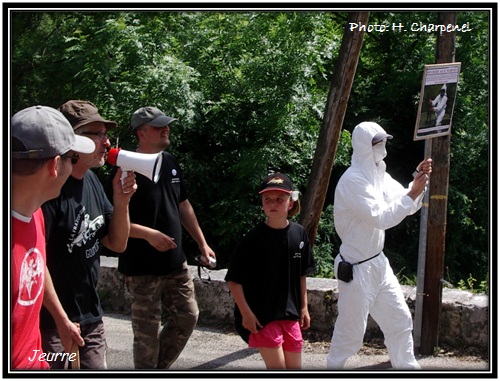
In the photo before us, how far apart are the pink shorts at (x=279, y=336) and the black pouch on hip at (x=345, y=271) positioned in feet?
2.99

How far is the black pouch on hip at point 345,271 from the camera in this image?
6062 millimetres

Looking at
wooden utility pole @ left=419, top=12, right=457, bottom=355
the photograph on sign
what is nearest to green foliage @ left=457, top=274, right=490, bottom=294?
wooden utility pole @ left=419, top=12, right=457, bottom=355

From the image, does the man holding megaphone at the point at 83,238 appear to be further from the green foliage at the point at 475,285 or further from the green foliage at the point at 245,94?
the green foliage at the point at 245,94

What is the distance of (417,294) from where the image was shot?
7367 mm

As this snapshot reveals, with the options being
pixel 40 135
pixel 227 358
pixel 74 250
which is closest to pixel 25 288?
pixel 40 135

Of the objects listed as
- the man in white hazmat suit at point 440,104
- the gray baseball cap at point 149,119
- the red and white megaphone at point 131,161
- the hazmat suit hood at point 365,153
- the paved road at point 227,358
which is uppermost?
the man in white hazmat suit at point 440,104

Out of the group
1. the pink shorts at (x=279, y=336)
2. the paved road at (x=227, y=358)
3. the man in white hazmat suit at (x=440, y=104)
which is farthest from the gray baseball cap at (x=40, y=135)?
the man in white hazmat suit at (x=440, y=104)

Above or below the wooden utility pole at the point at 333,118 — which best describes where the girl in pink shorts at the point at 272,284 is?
below

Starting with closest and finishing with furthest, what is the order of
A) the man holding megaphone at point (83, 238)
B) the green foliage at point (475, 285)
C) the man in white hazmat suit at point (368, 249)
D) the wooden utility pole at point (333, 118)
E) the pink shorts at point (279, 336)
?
1. the man holding megaphone at point (83, 238)
2. the pink shorts at point (279, 336)
3. the man in white hazmat suit at point (368, 249)
4. the wooden utility pole at point (333, 118)
5. the green foliage at point (475, 285)


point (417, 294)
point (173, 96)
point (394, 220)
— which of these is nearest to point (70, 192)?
point (394, 220)

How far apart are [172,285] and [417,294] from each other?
2632mm

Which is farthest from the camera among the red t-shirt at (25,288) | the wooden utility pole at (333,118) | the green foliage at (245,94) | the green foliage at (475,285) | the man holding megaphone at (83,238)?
the green foliage at (245,94)

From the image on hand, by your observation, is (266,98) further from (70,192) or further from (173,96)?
(70,192)

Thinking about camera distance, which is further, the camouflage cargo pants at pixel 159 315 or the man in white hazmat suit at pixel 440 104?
the man in white hazmat suit at pixel 440 104
